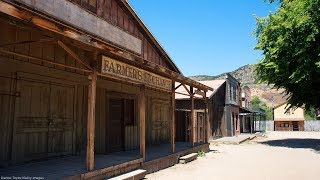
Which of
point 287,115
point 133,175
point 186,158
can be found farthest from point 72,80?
point 287,115

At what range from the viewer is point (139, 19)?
41.7 ft

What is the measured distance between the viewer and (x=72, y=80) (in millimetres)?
9305

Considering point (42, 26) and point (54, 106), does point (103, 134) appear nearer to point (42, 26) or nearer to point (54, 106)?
point (54, 106)

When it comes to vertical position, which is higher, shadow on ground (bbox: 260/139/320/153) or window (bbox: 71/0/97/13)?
window (bbox: 71/0/97/13)

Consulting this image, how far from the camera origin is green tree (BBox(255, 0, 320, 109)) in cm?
1881

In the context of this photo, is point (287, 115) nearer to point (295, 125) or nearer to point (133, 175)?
point (295, 125)

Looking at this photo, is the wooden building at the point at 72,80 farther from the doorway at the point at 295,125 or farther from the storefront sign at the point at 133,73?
the doorway at the point at 295,125

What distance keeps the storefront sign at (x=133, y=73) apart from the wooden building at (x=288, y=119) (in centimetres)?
5708

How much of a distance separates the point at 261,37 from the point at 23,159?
1828 cm

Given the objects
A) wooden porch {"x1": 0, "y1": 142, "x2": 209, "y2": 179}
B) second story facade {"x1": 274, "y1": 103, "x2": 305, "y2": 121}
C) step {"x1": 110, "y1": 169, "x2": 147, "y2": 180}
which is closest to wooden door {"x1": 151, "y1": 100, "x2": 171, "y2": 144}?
wooden porch {"x1": 0, "y1": 142, "x2": 209, "y2": 179}

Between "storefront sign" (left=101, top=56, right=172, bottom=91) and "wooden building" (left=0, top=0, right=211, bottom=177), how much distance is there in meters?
0.02

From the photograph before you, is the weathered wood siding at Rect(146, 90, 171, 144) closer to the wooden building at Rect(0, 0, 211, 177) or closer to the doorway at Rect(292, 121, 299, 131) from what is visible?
the wooden building at Rect(0, 0, 211, 177)

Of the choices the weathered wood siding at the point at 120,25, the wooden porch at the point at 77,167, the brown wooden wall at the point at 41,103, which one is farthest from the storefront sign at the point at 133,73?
the wooden porch at the point at 77,167

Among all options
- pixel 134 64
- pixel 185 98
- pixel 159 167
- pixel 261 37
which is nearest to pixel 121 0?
pixel 134 64
